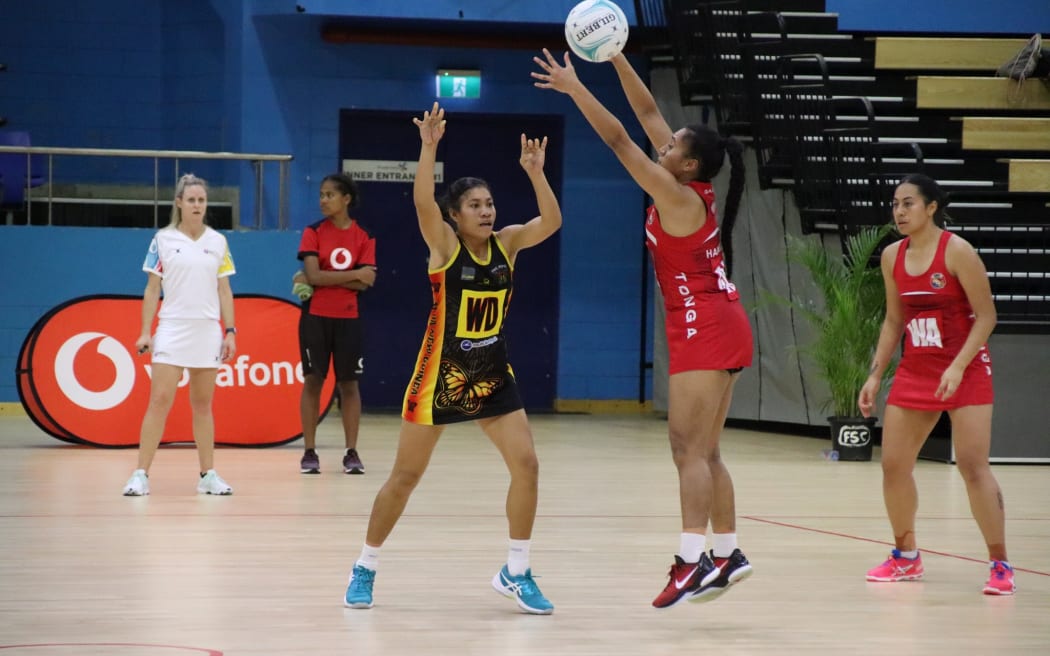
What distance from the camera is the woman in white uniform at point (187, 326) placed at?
26.7 ft

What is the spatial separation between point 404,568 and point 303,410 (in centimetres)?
378

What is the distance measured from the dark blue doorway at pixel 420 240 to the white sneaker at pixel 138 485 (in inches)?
258

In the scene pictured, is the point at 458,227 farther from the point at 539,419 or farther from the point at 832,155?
the point at 539,419

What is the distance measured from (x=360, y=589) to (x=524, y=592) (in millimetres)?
570

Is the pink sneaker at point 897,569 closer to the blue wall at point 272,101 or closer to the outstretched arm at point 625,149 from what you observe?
the outstretched arm at point 625,149

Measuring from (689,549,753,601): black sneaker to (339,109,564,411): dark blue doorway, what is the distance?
9.76 m

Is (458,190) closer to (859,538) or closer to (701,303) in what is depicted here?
(701,303)

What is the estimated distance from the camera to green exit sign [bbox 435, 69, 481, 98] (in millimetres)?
14703

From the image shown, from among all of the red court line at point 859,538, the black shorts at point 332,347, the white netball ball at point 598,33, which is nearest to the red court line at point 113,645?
the white netball ball at point 598,33

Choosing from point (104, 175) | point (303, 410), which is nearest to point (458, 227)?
point (303, 410)

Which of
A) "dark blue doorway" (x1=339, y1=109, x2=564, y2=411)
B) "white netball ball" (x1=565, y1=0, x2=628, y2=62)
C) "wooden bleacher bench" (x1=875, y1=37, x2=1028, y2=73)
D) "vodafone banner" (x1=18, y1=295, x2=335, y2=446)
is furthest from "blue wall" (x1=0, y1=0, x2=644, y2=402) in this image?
"white netball ball" (x1=565, y1=0, x2=628, y2=62)

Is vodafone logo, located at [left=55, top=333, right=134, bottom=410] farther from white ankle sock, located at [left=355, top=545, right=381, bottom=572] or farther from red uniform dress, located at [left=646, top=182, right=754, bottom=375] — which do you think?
red uniform dress, located at [left=646, top=182, right=754, bottom=375]

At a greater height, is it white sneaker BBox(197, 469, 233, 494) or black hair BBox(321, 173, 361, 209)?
black hair BBox(321, 173, 361, 209)

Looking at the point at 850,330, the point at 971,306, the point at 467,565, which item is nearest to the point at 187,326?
the point at 467,565
